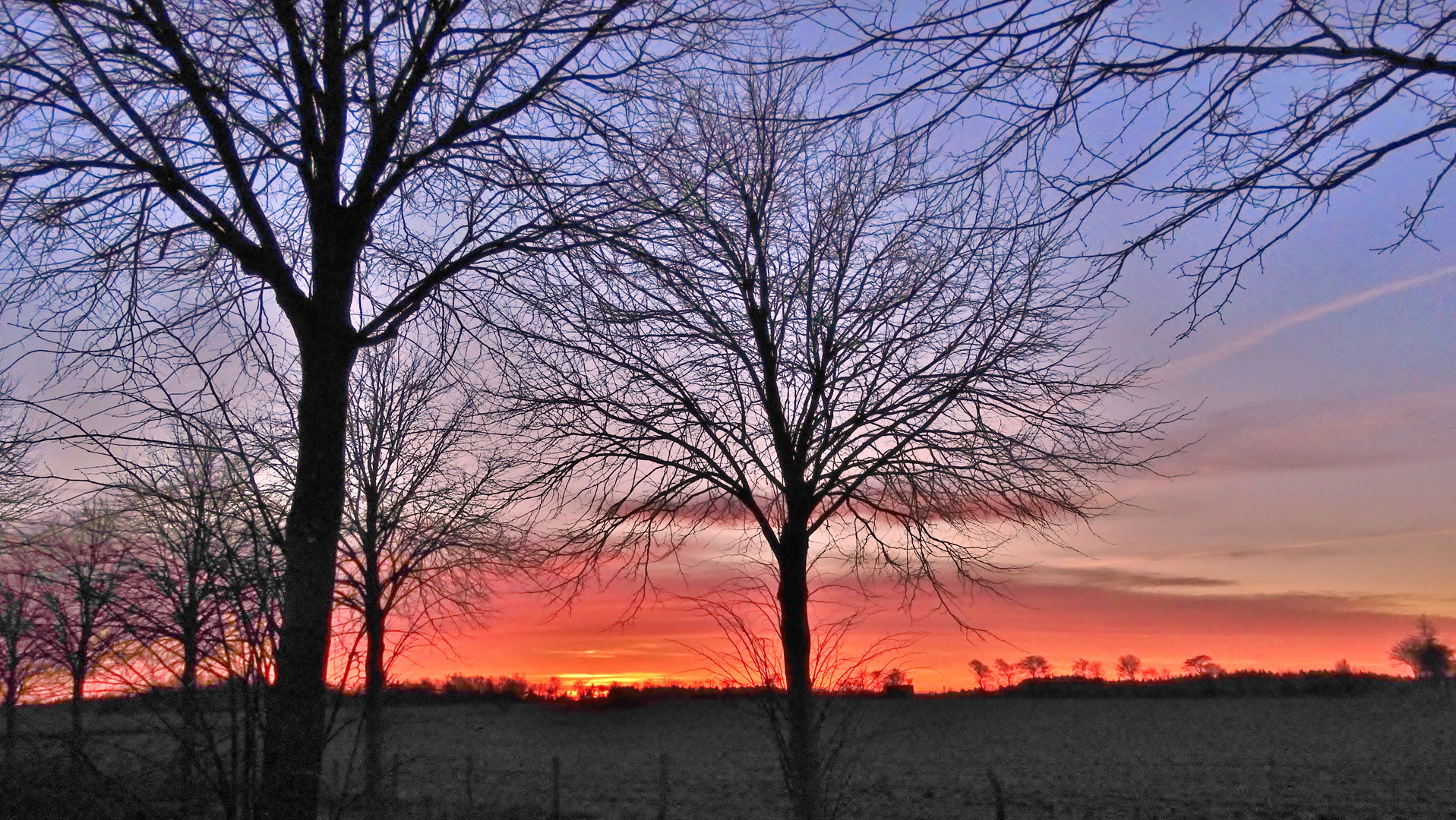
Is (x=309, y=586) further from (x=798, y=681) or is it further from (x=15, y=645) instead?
(x=15, y=645)

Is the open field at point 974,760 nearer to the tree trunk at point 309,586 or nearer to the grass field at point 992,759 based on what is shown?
the grass field at point 992,759

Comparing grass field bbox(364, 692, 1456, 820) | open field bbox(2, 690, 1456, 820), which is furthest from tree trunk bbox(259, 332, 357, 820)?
grass field bbox(364, 692, 1456, 820)

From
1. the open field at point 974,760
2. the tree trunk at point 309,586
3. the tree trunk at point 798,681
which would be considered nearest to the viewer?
the tree trunk at point 309,586

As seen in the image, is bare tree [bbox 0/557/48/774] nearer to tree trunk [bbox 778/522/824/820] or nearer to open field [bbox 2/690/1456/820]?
open field [bbox 2/690/1456/820]

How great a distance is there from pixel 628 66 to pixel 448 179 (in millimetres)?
1502

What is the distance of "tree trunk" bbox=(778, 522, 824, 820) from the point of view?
26.5ft

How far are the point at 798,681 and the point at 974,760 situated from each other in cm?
1912

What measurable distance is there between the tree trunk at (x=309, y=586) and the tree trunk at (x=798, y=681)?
438 cm

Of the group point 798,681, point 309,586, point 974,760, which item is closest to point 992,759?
point 974,760

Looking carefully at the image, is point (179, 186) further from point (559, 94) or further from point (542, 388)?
point (542, 388)

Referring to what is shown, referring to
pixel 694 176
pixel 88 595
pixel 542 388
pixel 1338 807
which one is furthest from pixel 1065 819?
pixel 88 595

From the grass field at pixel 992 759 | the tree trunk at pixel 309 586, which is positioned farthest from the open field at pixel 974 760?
the tree trunk at pixel 309 586

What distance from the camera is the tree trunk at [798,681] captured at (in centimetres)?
806

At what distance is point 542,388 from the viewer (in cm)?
952
